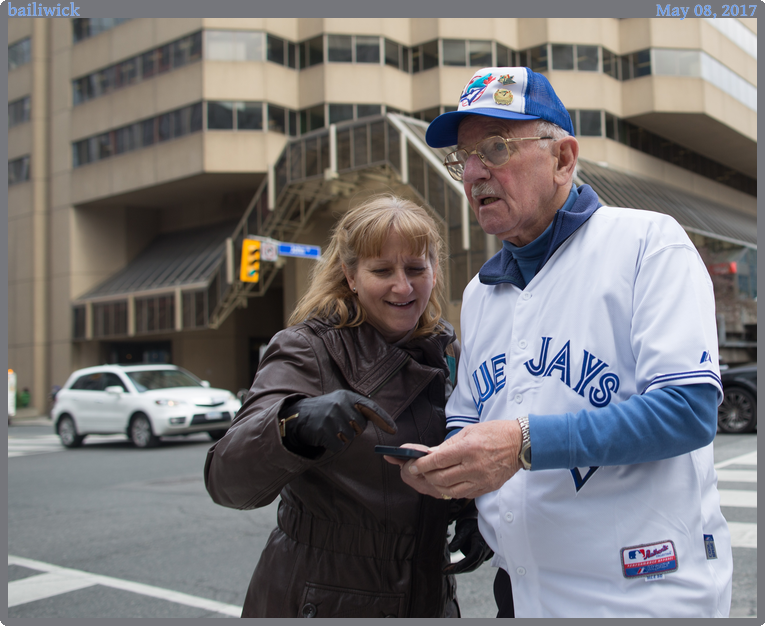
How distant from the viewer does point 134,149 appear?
32.2m

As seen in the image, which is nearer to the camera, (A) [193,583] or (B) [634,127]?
(A) [193,583]

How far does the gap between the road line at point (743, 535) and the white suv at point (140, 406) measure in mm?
9431

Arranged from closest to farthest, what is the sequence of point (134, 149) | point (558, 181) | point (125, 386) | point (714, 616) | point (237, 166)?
1. point (714, 616)
2. point (558, 181)
3. point (125, 386)
4. point (237, 166)
5. point (134, 149)

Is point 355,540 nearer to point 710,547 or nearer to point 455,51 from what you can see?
point 710,547

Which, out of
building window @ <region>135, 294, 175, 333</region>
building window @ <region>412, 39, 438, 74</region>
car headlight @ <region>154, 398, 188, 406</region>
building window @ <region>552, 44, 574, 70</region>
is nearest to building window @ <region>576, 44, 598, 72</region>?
building window @ <region>552, 44, 574, 70</region>

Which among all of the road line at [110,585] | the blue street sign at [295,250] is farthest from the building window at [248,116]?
the road line at [110,585]

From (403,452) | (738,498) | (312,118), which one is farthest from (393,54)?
(403,452)

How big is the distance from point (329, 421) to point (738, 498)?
640 centimetres

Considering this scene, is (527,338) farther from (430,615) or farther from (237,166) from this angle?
(237,166)

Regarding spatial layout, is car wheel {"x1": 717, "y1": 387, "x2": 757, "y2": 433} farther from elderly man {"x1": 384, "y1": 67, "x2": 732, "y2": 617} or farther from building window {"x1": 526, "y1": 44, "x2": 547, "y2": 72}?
building window {"x1": 526, "y1": 44, "x2": 547, "y2": 72}

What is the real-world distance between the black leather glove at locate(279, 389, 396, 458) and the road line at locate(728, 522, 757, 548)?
4.40m

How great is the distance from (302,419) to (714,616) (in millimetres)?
1017
